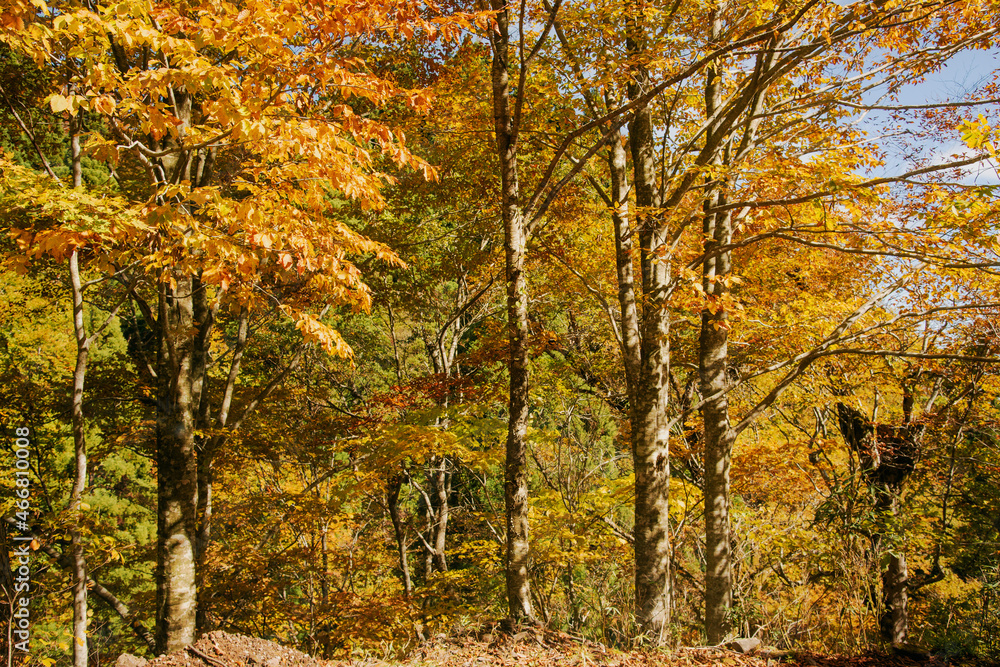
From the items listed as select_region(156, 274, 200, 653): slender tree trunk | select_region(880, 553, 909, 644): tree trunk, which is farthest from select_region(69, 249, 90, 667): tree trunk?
select_region(880, 553, 909, 644): tree trunk

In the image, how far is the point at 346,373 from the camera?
46.7 feet

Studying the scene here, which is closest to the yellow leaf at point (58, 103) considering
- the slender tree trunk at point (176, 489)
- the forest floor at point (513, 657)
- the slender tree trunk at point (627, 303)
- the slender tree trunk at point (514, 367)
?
the slender tree trunk at point (176, 489)

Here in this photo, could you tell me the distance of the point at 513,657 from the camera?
3.88m

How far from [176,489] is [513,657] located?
400 centimetres

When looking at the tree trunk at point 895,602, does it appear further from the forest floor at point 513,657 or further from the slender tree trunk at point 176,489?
the slender tree trunk at point 176,489

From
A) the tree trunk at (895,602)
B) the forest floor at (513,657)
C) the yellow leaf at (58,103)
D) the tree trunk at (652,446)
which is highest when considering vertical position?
the yellow leaf at (58,103)

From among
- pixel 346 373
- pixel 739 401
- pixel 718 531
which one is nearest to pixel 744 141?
pixel 718 531

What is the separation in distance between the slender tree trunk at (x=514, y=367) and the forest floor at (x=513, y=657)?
0.49 metres

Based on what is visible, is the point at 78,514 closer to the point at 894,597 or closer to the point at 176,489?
the point at 176,489

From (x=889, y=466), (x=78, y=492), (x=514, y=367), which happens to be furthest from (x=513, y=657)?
(x=889, y=466)

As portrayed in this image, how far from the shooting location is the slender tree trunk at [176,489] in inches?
218

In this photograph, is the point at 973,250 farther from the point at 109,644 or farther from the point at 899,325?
the point at 109,644

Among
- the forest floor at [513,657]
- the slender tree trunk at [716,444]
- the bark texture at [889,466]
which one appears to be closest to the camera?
the forest floor at [513,657]

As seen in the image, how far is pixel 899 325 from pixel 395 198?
753 centimetres
